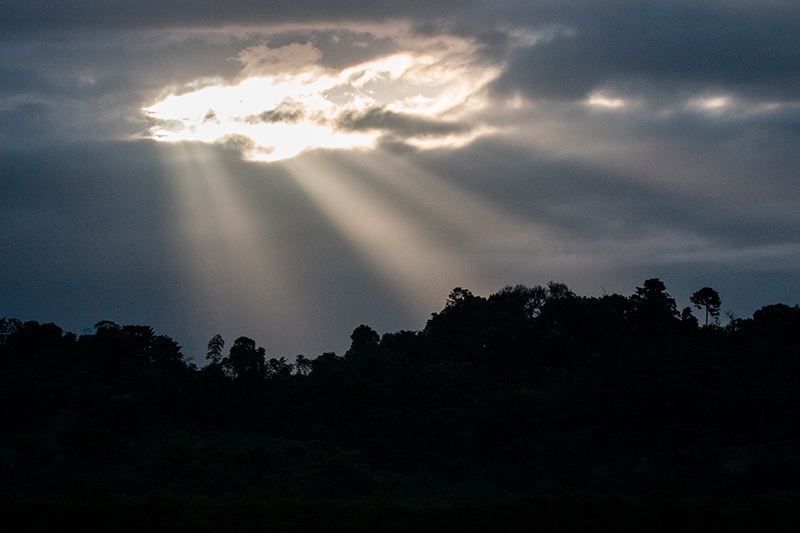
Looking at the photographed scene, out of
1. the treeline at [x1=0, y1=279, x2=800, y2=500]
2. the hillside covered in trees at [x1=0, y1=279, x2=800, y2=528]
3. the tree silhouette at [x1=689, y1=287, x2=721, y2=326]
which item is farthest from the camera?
the tree silhouette at [x1=689, y1=287, x2=721, y2=326]

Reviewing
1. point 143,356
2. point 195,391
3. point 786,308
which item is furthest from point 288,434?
point 786,308

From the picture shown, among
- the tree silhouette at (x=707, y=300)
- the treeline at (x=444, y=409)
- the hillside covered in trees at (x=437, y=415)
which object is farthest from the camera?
the tree silhouette at (x=707, y=300)

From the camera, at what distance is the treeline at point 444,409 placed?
45.3m

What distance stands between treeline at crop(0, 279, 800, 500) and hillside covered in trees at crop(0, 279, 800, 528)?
17cm

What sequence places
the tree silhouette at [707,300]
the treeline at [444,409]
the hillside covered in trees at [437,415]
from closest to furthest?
1. the hillside covered in trees at [437,415]
2. the treeline at [444,409]
3. the tree silhouette at [707,300]

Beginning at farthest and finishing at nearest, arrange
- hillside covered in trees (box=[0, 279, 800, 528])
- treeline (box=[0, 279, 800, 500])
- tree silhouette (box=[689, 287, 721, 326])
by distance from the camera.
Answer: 1. tree silhouette (box=[689, 287, 721, 326])
2. treeline (box=[0, 279, 800, 500])
3. hillside covered in trees (box=[0, 279, 800, 528])

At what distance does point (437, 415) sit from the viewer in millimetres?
60469

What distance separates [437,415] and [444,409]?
0.93m

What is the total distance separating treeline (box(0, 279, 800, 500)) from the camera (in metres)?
45.3

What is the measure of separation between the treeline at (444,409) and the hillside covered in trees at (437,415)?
17 centimetres

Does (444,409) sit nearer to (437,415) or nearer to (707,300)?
(437,415)

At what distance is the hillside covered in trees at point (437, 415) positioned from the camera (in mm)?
42188

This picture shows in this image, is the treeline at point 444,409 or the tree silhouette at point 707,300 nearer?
the treeline at point 444,409

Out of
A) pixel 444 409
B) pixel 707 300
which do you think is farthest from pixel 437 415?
pixel 707 300
